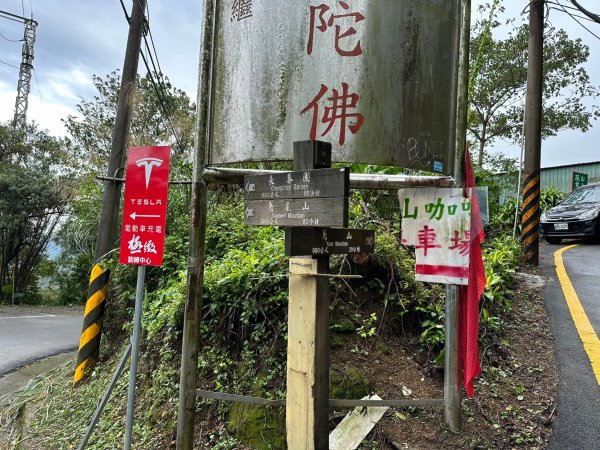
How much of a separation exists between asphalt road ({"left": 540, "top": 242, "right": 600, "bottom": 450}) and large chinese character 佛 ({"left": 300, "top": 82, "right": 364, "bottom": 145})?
2.63m

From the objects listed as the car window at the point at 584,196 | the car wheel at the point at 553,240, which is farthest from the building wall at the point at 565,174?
the car wheel at the point at 553,240

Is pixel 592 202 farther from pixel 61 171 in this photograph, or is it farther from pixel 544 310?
pixel 61 171

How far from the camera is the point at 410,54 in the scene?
2900 millimetres

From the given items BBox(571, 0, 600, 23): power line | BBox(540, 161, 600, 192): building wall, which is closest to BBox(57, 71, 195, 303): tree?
BBox(571, 0, 600, 23): power line

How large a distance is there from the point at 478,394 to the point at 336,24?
10.1 feet

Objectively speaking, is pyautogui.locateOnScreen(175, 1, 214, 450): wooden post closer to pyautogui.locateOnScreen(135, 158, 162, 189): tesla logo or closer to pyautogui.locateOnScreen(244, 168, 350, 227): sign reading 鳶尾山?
pyautogui.locateOnScreen(244, 168, 350, 227): sign reading 鳶尾山

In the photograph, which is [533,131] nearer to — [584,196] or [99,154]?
[584,196]

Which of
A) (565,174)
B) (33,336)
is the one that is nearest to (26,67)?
(33,336)

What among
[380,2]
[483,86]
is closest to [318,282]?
[380,2]

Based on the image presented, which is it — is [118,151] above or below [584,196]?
below

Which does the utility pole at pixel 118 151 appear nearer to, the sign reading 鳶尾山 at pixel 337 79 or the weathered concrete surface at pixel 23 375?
the weathered concrete surface at pixel 23 375

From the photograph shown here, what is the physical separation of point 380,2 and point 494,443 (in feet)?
10.1

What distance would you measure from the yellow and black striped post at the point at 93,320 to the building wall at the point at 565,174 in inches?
807

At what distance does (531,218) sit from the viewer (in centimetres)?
838
